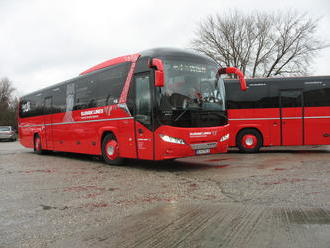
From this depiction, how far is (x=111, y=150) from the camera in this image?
10.7 metres

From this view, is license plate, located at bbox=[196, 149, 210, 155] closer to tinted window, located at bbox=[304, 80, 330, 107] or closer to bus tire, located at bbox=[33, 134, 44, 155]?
tinted window, located at bbox=[304, 80, 330, 107]

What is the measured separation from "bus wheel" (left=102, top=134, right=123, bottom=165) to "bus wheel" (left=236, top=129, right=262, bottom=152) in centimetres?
597

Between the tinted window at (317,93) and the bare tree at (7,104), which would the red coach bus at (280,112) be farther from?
the bare tree at (7,104)

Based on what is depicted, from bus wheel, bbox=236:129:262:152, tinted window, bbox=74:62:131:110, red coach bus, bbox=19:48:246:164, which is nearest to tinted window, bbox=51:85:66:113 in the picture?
tinted window, bbox=74:62:131:110

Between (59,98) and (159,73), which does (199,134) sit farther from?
(59,98)

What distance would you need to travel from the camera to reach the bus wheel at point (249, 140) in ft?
46.2

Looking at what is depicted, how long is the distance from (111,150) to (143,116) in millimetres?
2199

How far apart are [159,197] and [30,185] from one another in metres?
3.24

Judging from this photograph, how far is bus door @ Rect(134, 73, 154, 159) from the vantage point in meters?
8.90

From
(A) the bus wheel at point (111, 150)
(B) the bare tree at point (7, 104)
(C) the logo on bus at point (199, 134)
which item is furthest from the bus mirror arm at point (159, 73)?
(B) the bare tree at point (7, 104)

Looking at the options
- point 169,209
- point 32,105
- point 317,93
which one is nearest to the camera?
point 169,209

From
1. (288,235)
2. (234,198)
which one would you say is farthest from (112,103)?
(288,235)

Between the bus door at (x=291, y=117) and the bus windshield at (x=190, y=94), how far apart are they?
516 cm

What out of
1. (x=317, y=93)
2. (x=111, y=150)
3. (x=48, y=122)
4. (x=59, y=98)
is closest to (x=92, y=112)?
(x=111, y=150)
